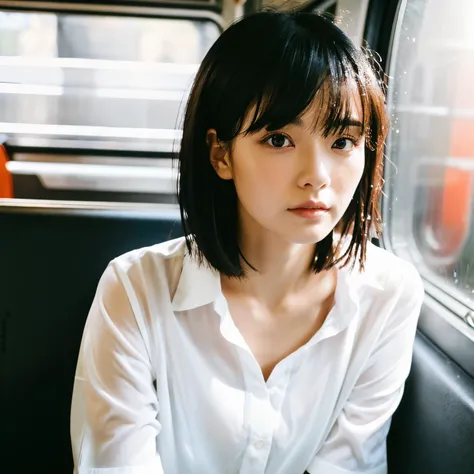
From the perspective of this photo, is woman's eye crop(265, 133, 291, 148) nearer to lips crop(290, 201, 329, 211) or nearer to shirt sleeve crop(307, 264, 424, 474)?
lips crop(290, 201, 329, 211)

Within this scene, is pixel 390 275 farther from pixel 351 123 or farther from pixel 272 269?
pixel 351 123

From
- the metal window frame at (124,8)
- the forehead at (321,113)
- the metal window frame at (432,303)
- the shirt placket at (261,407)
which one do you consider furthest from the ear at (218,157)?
the metal window frame at (124,8)

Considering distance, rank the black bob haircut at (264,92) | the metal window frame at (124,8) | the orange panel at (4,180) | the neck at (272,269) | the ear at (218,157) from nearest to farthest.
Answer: the black bob haircut at (264,92) → the ear at (218,157) → the neck at (272,269) → the orange panel at (4,180) → the metal window frame at (124,8)

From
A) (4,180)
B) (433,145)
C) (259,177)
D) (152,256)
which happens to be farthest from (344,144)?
(4,180)

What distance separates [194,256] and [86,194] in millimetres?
1280

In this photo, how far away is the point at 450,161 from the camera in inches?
62.9

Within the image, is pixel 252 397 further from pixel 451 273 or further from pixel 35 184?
pixel 35 184

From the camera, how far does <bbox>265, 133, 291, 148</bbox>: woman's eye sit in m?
0.97

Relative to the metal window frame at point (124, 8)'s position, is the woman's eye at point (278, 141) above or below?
below

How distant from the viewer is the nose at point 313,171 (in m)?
0.95

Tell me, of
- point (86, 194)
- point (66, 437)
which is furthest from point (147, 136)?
point (66, 437)

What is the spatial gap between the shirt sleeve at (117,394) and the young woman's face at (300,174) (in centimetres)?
34

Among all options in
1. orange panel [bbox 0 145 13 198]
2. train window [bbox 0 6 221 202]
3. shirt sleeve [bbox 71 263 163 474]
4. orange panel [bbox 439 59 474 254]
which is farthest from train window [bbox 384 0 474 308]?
orange panel [bbox 0 145 13 198]

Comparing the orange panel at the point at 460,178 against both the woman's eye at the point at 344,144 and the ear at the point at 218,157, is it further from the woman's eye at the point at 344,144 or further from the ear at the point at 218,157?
the ear at the point at 218,157
